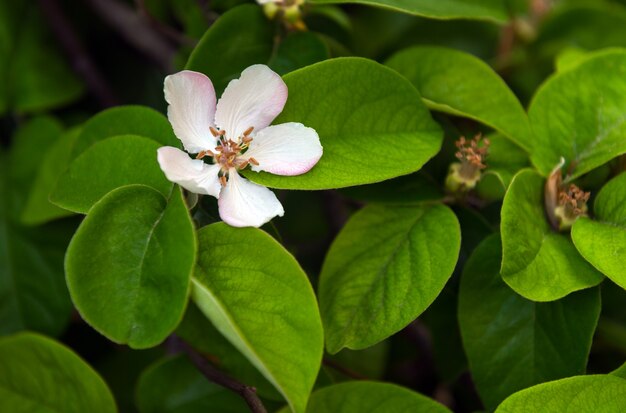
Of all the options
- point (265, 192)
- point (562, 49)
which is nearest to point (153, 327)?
point (265, 192)

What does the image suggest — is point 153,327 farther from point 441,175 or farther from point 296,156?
point 441,175

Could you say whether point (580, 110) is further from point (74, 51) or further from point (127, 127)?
point (74, 51)

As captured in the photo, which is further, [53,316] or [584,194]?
[53,316]

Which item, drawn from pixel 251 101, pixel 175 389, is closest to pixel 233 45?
pixel 251 101

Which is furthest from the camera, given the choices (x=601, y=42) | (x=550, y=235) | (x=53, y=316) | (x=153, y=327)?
(x=601, y=42)

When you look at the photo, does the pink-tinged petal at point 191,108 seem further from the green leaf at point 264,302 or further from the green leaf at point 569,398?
the green leaf at point 569,398

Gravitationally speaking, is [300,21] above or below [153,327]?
above

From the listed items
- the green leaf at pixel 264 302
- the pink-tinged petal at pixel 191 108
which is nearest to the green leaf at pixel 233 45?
the pink-tinged petal at pixel 191 108
